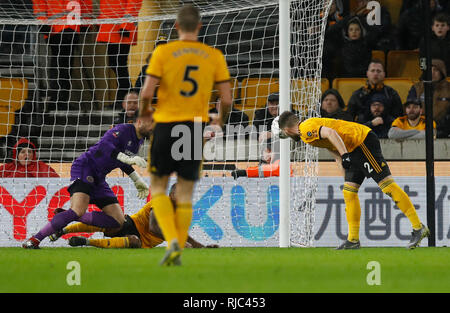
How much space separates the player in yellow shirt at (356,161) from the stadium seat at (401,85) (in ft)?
14.6

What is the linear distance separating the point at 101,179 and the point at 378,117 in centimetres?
438

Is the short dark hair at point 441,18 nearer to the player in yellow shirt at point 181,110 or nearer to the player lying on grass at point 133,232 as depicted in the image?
the player lying on grass at point 133,232

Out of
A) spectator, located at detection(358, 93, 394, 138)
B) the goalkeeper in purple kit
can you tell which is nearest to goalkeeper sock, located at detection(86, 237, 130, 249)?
the goalkeeper in purple kit

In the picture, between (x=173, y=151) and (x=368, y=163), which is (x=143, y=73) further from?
(x=173, y=151)

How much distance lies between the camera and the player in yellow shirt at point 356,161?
27.1 ft

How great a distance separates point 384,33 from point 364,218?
4.65 m

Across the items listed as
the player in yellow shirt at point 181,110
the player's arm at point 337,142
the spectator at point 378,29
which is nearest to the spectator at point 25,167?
the player's arm at point 337,142

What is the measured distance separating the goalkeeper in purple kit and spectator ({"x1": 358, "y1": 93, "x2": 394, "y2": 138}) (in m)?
4.05

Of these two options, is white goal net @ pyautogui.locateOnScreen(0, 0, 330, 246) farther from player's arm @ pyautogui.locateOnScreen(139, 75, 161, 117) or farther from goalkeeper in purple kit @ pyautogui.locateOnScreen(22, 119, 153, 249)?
player's arm @ pyautogui.locateOnScreen(139, 75, 161, 117)

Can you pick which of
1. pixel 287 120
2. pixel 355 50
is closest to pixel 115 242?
pixel 287 120

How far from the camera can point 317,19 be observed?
1031 centimetres

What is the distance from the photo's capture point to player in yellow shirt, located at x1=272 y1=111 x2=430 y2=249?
827 centimetres

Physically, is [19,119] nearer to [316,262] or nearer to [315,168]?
[315,168]

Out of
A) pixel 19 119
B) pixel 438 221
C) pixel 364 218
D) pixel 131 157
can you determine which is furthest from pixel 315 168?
pixel 19 119
